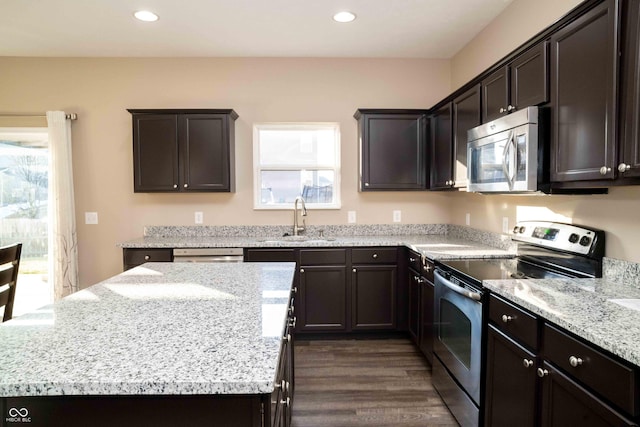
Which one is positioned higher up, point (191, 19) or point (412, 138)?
point (191, 19)

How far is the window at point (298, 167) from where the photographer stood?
12.8 feet

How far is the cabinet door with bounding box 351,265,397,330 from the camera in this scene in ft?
10.9

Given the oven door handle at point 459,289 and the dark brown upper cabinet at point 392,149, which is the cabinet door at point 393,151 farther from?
the oven door handle at point 459,289

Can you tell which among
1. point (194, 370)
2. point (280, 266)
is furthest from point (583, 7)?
point (194, 370)

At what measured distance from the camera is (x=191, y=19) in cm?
297

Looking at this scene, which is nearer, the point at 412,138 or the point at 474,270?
the point at 474,270

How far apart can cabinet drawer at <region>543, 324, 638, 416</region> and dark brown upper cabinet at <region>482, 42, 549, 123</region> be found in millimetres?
1200

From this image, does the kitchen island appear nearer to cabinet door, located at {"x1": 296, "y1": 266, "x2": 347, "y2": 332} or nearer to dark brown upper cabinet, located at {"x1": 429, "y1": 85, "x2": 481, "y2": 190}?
cabinet door, located at {"x1": 296, "y1": 266, "x2": 347, "y2": 332}

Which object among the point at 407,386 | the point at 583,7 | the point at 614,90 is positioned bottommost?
the point at 407,386

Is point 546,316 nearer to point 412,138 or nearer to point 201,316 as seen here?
point 201,316

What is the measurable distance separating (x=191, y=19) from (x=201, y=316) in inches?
103

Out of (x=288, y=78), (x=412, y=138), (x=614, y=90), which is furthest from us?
(x=288, y=78)

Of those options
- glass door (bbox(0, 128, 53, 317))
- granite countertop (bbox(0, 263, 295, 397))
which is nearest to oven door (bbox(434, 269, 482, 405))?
granite countertop (bbox(0, 263, 295, 397))

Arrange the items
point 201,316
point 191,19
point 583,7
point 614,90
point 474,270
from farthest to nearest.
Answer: point 191,19
point 474,270
point 583,7
point 614,90
point 201,316
